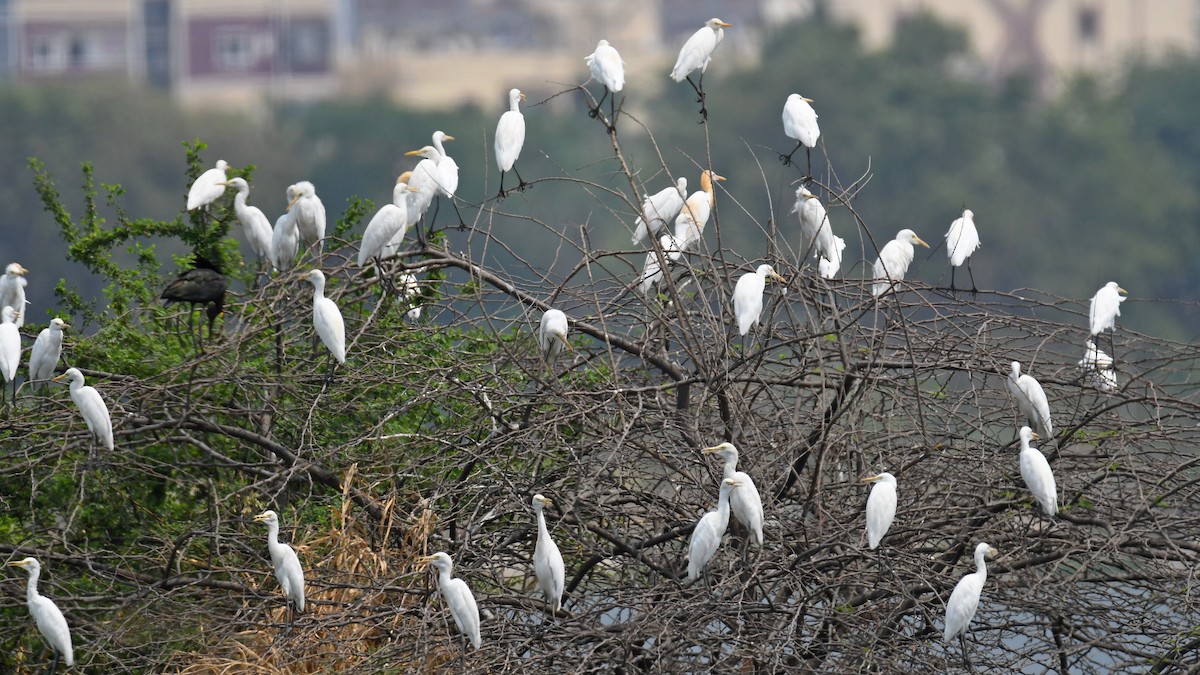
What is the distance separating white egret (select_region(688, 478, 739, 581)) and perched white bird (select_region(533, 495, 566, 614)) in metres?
0.42

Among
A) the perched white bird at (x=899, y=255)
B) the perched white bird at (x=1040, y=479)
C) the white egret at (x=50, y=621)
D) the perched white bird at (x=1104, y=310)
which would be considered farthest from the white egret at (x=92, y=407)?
the perched white bird at (x=1104, y=310)

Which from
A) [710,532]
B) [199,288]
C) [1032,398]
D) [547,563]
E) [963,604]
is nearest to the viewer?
[963,604]

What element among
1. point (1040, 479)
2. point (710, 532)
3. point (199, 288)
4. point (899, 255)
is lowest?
point (710, 532)

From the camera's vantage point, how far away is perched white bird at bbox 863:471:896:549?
5516 mm

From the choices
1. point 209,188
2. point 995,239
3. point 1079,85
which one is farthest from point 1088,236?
point 209,188

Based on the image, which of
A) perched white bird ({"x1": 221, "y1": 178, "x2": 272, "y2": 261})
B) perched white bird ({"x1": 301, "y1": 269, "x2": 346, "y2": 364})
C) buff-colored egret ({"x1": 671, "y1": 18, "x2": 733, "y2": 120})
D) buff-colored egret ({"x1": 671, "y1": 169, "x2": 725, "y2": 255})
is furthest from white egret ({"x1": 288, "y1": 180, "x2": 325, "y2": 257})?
buff-colored egret ({"x1": 671, "y1": 18, "x2": 733, "y2": 120})

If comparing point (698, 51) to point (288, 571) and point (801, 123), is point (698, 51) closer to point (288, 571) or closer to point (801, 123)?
point (801, 123)

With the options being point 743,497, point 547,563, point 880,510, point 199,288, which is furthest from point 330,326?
point 880,510

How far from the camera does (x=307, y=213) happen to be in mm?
7840

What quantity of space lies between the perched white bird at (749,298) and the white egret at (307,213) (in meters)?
2.19

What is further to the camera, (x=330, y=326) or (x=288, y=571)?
(x=330, y=326)

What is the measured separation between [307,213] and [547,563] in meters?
2.64

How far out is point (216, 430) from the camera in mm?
6438

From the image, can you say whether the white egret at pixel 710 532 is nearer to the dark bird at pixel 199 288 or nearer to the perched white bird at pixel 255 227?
the dark bird at pixel 199 288
